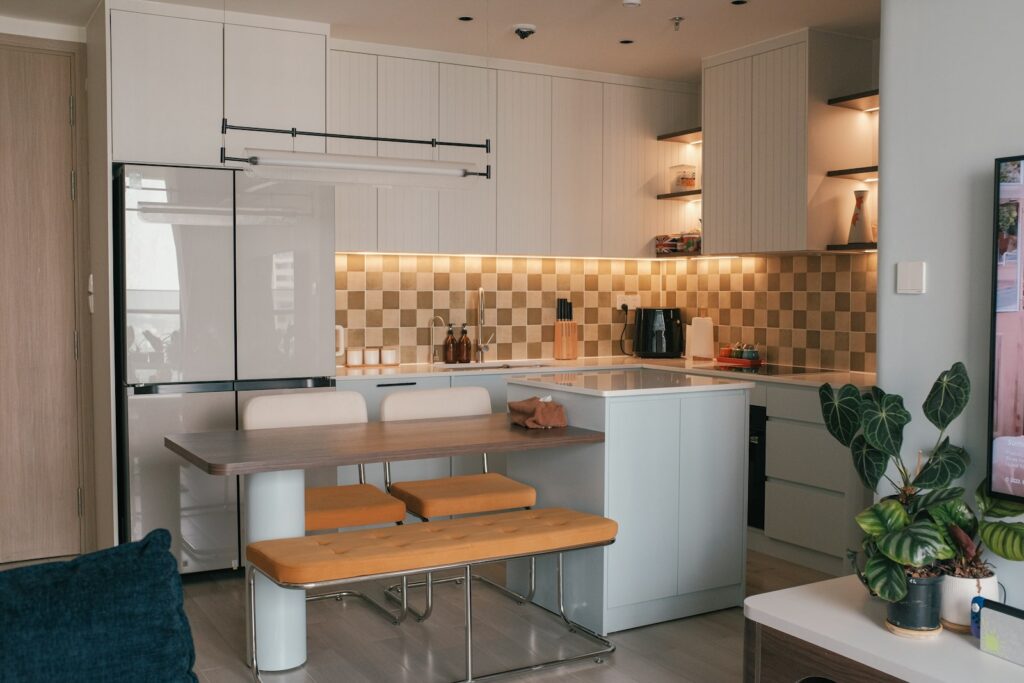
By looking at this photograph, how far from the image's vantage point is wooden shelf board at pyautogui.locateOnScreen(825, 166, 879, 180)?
496 cm

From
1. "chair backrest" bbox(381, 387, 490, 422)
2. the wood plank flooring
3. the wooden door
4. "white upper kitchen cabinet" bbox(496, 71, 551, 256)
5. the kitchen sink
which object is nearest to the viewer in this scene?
the wood plank flooring

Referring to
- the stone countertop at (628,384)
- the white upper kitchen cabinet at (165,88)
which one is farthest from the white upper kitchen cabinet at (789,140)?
the white upper kitchen cabinet at (165,88)

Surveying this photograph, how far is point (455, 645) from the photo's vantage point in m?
3.67

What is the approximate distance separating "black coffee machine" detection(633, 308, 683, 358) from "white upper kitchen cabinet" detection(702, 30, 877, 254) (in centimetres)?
82

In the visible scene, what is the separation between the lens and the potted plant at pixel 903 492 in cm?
240

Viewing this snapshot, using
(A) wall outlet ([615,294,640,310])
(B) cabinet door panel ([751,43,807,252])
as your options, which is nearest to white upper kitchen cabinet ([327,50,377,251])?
(A) wall outlet ([615,294,640,310])

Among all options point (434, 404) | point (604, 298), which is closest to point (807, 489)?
point (434, 404)

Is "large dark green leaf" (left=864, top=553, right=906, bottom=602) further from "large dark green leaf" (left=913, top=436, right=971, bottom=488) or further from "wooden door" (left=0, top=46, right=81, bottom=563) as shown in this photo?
"wooden door" (left=0, top=46, right=81, bottom=563)

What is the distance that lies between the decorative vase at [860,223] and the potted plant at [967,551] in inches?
106

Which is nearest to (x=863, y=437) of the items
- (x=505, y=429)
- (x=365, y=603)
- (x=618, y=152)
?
(x=505, y=429)

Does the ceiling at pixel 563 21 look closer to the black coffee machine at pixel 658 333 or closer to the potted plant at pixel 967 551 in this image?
the black coffee machine at pixel 658 333

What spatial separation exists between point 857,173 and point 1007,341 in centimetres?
278

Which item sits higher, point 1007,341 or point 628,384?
point 1007,341

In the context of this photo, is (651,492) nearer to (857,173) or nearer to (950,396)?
(950,396)
